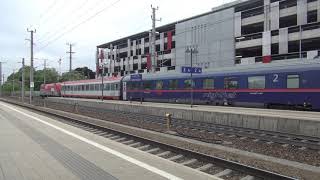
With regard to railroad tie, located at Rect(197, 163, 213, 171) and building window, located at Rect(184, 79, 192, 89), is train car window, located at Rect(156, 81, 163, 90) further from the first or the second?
railroad tie, located at Rect(197, 163, 213, 171)

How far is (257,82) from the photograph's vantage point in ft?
98.1

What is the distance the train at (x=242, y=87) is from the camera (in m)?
26.1

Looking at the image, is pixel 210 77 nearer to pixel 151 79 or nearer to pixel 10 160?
pixel 151 79

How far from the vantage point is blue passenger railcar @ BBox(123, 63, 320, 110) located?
85.1 ft

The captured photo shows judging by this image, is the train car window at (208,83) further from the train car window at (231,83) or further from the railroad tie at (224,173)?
the railroad tie at (224,173)

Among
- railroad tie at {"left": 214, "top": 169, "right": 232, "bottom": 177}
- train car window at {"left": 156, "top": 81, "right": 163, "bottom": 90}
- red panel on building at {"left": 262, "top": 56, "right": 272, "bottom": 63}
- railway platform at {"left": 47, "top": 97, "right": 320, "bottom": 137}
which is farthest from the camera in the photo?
red panel on building at {"left": 262, "top": 56, "right": 272, "bottom": 63}

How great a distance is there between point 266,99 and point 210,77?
6767 mm

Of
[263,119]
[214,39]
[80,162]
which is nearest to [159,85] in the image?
[263,119]

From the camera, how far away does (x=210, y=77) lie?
35.2 m

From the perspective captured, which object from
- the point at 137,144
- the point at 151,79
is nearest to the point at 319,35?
the point at 151,79

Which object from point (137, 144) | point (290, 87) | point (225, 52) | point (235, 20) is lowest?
point (137, 144)

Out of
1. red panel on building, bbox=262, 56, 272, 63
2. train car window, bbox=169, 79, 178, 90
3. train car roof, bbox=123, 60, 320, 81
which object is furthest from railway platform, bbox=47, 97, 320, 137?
red panel on building, bbox=262, 56, 272, 63

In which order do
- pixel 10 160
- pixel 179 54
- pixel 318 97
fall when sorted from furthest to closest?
pixel 179 54 < pixel 318 97 < pixel 10 160

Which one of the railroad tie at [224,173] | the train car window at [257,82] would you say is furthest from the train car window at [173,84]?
the railroad tie at [224,173]
